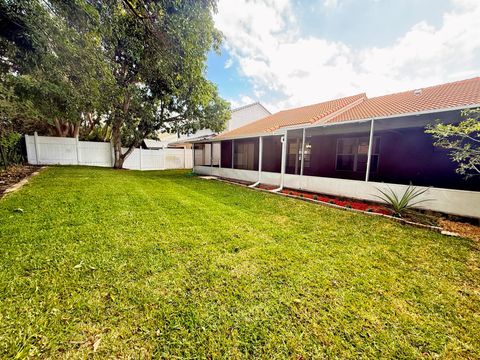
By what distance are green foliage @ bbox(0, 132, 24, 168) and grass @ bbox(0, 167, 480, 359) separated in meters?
7.29

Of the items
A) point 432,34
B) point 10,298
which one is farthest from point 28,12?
point 432,34

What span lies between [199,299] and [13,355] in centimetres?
135

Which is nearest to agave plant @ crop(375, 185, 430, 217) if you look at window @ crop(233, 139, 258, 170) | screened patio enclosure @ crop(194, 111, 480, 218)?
screened patio enclosure @ crop(194, 111, 480, 218)

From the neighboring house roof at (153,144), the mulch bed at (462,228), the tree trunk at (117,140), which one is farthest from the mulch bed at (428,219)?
the neighboring house roof at (153,144)

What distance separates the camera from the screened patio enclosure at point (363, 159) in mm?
6598

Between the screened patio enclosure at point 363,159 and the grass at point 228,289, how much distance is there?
3.66 meters

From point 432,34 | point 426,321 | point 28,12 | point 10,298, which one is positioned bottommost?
point 426,321

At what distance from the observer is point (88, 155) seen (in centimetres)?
1415

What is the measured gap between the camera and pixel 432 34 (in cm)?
798

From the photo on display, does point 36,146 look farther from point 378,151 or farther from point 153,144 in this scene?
point 378,151

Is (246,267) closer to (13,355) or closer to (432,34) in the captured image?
(13,355)

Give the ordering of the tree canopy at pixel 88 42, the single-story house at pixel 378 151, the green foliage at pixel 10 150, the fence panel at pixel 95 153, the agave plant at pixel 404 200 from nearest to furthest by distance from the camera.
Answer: the tree canopy at pixel 88 42
the agave plant at pixel 404 200
the single-story house at pixel 378 151
the green foliage at pixel 10 150
the fence panel at pixel 95 153

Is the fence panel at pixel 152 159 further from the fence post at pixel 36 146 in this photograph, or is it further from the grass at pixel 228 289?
the grass at pixel 228 289

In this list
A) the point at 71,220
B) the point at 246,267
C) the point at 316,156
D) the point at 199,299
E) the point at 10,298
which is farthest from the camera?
the point at 316,156
